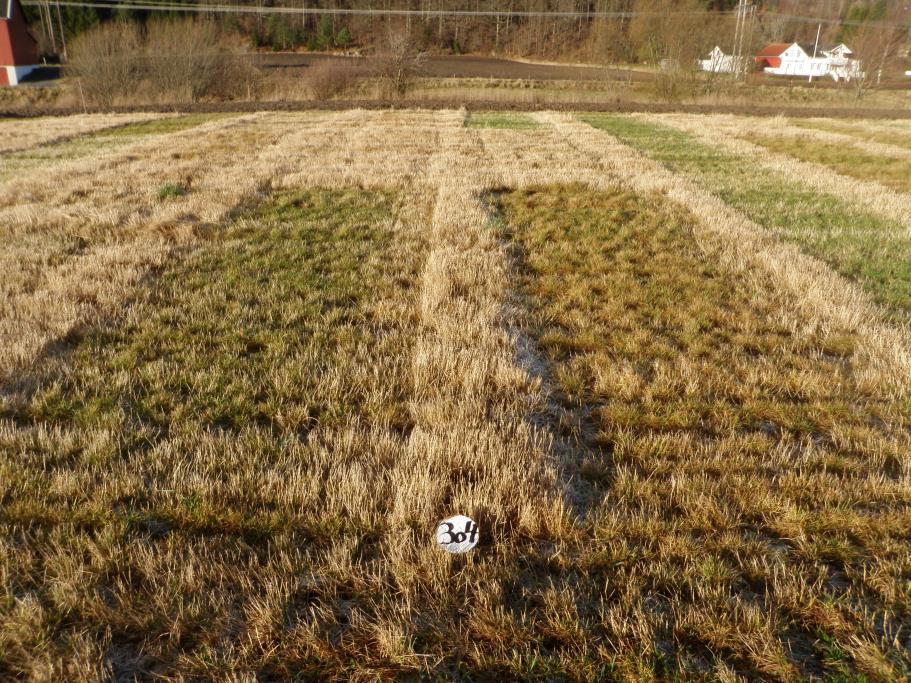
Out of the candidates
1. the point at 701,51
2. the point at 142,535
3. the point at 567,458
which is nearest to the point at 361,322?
the point at 567,458

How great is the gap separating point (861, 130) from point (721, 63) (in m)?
24.1

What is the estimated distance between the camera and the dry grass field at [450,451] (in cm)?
268


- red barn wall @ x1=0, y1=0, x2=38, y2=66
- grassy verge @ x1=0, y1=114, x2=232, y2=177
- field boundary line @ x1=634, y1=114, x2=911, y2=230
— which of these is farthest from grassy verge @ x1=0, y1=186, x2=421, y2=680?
red barn wall @ x1=0, y1=0, x2=38, y2=66

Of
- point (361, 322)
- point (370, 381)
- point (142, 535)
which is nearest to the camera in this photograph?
point (142, 535)

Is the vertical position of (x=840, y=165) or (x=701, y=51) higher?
(x=701, y=51)

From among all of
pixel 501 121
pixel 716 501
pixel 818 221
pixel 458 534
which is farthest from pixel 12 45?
→ pixel 716 501

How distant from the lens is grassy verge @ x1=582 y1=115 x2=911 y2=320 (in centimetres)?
799

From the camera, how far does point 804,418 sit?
455cm

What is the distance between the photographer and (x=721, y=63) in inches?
1850

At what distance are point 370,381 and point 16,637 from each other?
2.84 meters

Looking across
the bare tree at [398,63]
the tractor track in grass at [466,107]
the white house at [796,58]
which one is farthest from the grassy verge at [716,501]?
the white house at [796,58]

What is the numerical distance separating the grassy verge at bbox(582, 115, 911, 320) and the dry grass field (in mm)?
116

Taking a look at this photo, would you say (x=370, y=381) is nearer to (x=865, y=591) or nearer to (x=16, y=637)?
(x=16, y=637)

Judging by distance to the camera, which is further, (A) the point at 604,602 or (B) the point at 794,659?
(A) the point at 604,602
